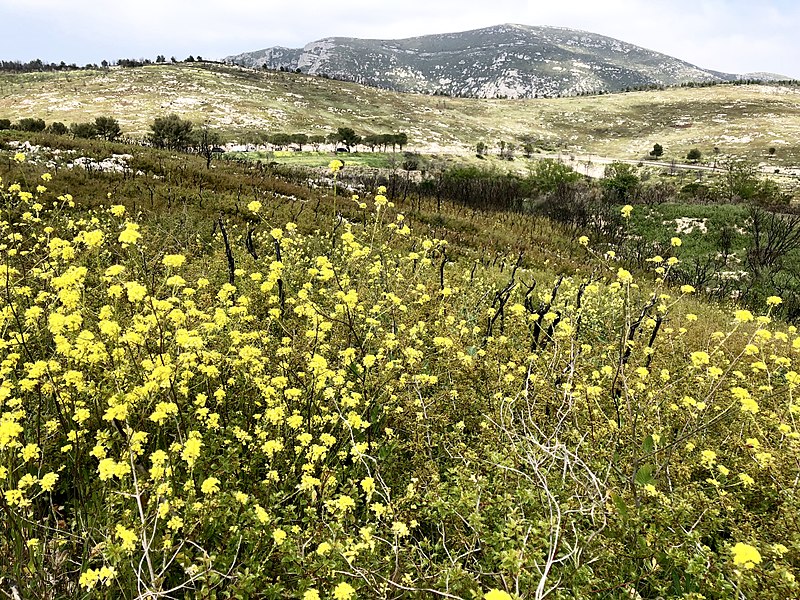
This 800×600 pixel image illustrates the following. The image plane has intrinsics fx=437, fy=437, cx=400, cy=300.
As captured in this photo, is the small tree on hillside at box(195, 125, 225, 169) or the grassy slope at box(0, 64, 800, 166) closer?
the small tree on hillside at box(195, 125, 225, 169)

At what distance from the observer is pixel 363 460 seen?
319cm

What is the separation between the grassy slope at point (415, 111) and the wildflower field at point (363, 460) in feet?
188

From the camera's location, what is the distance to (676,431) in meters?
4.29

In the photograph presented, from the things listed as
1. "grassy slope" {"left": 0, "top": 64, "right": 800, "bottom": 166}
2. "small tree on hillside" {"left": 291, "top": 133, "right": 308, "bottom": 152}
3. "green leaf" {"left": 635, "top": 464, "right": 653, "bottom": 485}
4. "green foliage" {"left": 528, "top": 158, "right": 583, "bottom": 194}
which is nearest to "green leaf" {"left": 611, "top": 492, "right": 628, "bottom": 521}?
"green leaf" {"left": 635, "top": 464, "right": 653, "bottom": 485}

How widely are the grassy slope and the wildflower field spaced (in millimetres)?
57350

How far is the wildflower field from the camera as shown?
235 cm

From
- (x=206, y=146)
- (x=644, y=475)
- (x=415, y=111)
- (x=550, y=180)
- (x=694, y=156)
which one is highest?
(x=415, y=111)

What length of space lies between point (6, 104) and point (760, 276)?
89.3 metres

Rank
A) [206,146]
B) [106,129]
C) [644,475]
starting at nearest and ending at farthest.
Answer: [644,475] < [206,146] < [106,129]

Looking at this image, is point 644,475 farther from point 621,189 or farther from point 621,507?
point 621,189

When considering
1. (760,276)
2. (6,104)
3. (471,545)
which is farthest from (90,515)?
(6,104)

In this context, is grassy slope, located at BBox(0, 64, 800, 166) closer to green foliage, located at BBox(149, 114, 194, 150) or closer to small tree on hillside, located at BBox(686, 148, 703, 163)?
small tree on hillside, located at BBox(686, 148, 703, 163)

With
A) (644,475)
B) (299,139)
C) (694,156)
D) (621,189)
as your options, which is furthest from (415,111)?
(644,475)

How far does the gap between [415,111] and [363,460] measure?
96.8 metres
